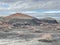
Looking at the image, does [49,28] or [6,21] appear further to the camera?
[6,21]

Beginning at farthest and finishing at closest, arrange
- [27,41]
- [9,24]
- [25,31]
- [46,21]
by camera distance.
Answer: [46,21]
[9,24]
[25,31]
[27,41]

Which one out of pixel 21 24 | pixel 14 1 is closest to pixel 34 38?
pixel 21 24

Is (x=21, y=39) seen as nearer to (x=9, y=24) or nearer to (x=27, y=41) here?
(x=27, y=41)

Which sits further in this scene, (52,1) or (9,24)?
(52,1)

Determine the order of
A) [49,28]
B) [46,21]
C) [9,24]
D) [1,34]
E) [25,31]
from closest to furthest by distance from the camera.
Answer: [1,34] < [25,31] < [49,28] < [9,24] < [46,21]

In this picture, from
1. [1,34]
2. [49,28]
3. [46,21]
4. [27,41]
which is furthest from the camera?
[46,21]

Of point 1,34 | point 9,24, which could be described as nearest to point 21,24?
point 9,24

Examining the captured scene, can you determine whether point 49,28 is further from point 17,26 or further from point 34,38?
point 34,38

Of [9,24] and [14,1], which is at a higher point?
[14,1]

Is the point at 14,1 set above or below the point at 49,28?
above
